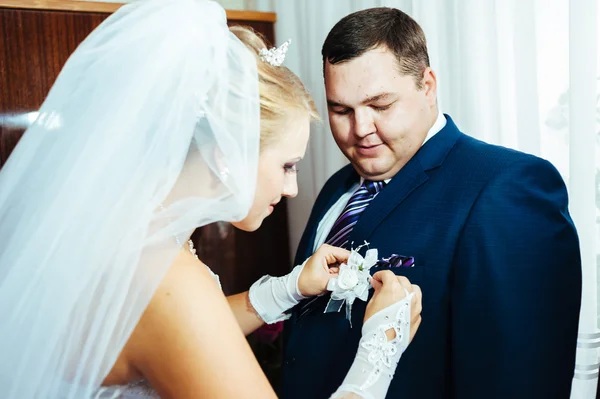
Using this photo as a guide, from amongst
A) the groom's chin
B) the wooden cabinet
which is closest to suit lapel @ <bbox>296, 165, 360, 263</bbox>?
the groom's chin

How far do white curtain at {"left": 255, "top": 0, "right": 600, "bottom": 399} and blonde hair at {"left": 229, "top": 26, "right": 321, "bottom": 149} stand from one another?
62 centimetres

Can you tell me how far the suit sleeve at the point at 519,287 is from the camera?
4.23ft

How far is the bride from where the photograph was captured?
0.99m

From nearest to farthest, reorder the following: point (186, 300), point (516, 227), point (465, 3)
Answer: point (186, 300) < point (516, 227) < point (465, 3)

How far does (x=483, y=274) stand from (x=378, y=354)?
287 mm

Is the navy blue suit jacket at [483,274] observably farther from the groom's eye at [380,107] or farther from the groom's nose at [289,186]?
the groom's nose at [289,186]

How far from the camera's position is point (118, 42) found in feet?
3.57

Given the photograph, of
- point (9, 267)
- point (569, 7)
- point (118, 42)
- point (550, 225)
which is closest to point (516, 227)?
point (550, 225)

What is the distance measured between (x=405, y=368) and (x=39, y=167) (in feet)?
2.87

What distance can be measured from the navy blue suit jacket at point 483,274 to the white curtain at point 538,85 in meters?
0.10

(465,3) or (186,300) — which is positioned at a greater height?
(465,3)

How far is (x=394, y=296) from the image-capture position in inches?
49.3

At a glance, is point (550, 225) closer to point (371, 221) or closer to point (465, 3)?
point (371, 221)

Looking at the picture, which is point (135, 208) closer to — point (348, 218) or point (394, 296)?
point (394, 296)
